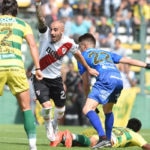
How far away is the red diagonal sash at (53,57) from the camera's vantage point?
1216 centimetres

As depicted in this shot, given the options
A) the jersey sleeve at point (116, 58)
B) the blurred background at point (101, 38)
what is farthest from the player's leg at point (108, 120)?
the blurred background at point (101, 38)

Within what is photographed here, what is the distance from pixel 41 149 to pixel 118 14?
46.4 feet

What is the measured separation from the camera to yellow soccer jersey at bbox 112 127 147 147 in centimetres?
1095

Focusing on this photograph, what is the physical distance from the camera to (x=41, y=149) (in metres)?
11.0

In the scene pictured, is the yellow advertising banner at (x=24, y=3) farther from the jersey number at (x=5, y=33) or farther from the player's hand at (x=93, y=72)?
the jersey number at (x=5, y=33)

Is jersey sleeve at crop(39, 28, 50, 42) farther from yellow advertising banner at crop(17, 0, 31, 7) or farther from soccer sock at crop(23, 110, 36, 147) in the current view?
yellow advertising banner at crop(17, 0, 31, 7)

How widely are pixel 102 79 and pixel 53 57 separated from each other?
4.17ft

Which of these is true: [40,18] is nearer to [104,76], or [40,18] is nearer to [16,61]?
[104,76]

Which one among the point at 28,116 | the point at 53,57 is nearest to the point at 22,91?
the point at 28,116

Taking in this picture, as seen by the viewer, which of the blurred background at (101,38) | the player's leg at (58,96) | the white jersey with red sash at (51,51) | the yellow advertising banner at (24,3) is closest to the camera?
the white jersey with red sash at (51,51)

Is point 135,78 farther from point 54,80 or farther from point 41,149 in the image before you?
point 41,149

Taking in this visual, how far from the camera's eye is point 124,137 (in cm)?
1123

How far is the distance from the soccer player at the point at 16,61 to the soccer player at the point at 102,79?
1533mm

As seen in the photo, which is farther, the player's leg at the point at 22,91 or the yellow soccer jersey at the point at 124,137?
the yellow soccer jersey at the point at 124,137
